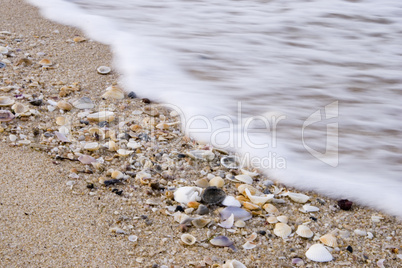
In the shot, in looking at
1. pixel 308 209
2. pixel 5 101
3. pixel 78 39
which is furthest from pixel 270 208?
pixel 78 39

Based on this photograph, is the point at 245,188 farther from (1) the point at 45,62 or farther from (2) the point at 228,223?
(1) the point at 45,62

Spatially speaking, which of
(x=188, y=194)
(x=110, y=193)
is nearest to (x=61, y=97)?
(x=110, y=193)

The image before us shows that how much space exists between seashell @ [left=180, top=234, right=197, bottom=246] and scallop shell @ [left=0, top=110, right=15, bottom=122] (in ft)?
3.82

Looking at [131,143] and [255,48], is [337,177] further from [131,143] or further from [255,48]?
[255,48]

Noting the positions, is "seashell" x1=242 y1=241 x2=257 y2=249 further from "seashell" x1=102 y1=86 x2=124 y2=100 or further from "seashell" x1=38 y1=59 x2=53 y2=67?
"seashell" x1=38 y1=59 x2=53 y2=67

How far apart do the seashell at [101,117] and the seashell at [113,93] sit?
8.0 inches

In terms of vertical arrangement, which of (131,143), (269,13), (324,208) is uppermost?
(269,13)

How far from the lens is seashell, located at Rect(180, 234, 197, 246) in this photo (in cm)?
167

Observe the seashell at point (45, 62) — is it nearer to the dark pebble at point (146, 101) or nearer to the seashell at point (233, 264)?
the dark pebble at point (146, 101)

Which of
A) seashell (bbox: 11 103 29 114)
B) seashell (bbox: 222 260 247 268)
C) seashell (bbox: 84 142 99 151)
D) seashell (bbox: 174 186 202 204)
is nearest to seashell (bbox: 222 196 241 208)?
seashell (bbox: 174 186 202 204)

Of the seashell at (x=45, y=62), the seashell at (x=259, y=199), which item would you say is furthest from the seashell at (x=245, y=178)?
the seashell at (x=45, y=62)

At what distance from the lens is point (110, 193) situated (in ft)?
6.23

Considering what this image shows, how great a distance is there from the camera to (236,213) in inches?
72.4

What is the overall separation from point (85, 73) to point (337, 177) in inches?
66.4
